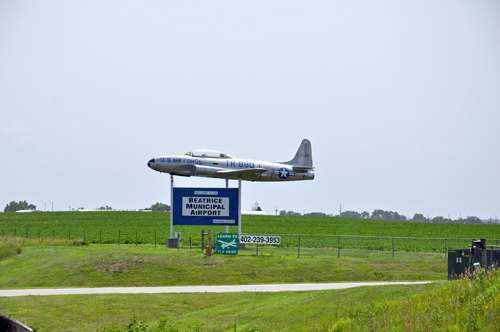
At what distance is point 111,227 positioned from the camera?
5825 centimetres

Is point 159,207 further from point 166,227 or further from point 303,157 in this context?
point 303,157

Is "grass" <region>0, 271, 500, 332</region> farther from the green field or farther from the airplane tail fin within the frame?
the airplane tail fin

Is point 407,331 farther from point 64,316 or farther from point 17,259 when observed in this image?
point 17,259

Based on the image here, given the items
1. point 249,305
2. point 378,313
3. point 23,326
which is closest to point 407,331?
point 378,313

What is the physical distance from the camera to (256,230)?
182 feet

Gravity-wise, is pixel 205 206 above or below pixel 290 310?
above

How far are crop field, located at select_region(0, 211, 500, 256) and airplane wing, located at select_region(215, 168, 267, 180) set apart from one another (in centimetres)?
996

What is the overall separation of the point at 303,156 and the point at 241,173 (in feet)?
19.1

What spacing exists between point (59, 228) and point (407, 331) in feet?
179

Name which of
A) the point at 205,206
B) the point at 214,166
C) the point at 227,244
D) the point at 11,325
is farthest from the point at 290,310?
the point at 214,166

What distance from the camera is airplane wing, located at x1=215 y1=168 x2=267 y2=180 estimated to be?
32.0m

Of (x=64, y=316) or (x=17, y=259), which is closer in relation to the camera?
(x=64, y=316)

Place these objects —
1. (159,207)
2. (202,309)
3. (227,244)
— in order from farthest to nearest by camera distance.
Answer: (159,207), (227,244), (202,309)

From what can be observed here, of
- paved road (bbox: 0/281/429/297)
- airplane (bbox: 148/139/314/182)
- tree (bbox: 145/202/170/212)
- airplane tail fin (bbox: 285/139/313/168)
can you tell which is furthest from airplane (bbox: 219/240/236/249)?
tree (bbox: 145/202/170/212)
